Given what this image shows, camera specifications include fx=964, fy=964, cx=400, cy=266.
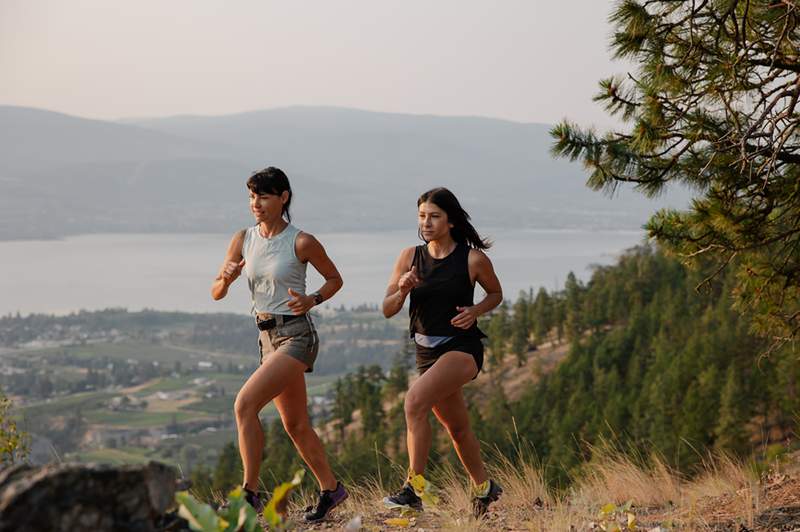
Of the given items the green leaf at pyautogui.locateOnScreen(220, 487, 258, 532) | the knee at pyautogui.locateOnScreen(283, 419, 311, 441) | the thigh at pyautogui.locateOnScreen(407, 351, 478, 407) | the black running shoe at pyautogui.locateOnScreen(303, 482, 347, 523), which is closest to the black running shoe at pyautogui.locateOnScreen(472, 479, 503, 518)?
the thigh at pyautogui.locateOnScreen(407, 351, 478, 407)

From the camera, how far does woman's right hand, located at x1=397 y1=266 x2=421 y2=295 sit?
529cm

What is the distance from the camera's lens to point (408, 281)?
5309 mm

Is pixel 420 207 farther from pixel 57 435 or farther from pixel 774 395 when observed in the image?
pixel 57 435

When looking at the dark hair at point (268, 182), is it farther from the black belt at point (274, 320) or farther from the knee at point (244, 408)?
the knee at point (244, 408)

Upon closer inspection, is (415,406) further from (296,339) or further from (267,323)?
(267,323)

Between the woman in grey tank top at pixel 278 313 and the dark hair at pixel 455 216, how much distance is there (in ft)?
2.30

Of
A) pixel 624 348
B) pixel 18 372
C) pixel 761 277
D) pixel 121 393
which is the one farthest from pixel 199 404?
pixel 761 277

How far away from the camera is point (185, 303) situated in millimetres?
171750

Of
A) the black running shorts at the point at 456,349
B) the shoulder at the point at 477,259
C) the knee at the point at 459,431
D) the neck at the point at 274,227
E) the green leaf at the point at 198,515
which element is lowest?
the knee at the point at 459,431

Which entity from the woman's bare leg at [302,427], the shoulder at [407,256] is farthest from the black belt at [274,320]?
the shoulder at [407,256]

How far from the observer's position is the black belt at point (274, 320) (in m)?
5.44

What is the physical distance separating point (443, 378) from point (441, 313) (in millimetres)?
375

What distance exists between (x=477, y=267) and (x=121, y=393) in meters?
109

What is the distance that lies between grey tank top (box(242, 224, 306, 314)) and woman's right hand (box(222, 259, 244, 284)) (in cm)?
6
